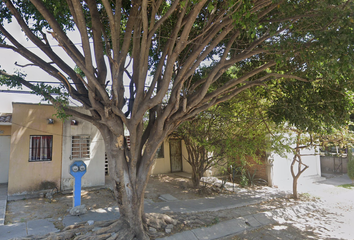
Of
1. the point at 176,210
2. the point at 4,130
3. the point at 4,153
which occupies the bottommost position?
the point at 176,210

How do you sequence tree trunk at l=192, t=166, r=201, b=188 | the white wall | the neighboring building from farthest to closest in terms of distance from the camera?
the neighboring building, tree trunk at l=192, t=166, r=201, b=188, the white wall

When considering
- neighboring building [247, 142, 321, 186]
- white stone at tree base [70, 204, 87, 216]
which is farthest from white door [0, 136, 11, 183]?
neighboring building [247, 142, 321, 186]

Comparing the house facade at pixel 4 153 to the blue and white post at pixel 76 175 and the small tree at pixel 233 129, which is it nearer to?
the blue and white post at pixel 76 175

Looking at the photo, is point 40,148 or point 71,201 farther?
point 40,148

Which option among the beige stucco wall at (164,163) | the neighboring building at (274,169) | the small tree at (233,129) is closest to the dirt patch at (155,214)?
the small tree at (233,129)

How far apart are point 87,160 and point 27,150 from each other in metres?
2.29

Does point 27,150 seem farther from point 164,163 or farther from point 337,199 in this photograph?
point 337,199

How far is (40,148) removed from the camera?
9.26 m

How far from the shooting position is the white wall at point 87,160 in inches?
372

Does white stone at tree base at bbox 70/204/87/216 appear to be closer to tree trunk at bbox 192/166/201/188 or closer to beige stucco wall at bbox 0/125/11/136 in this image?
tree trunk at bbox 192/166/201/188

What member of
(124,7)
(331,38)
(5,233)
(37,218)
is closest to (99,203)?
(37,218)

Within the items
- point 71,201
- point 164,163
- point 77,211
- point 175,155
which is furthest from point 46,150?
point 175,155

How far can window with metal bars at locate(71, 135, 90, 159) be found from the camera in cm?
988

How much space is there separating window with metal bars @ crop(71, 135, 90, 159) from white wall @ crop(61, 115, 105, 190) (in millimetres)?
159
